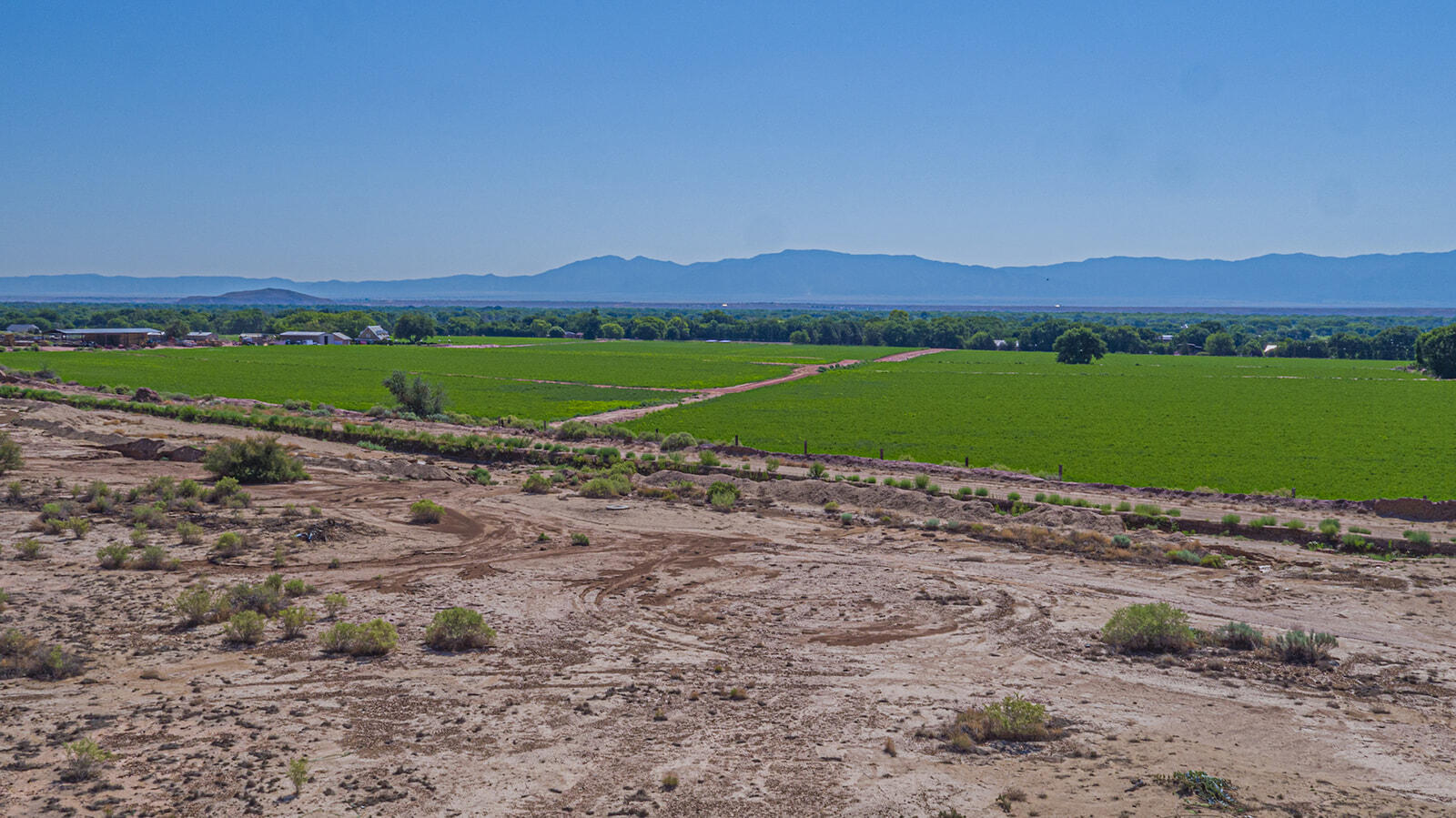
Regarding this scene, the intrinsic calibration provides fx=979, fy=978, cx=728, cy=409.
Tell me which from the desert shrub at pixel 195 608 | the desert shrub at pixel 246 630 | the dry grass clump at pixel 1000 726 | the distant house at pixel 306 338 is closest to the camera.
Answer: the dry grass clump at pixel 1000 726

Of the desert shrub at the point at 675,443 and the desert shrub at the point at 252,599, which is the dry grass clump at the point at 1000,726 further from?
the desert shrub at the point at 675,443

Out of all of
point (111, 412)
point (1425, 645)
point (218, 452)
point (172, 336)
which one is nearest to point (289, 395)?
point (111, 412)

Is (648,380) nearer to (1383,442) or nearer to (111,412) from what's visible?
(111,412)

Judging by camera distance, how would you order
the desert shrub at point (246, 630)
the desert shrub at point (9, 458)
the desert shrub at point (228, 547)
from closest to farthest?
the desert shrub at point (246, 630) < the desert shrub at point (228, 547) < the desert shrub at point (9, 458)

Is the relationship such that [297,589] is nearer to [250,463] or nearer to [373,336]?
[250,463]

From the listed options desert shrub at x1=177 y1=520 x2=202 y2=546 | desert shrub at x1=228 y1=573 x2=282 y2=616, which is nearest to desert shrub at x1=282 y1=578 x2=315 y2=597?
desert shrub at x1=228 y1=573 x2=282 y2=616

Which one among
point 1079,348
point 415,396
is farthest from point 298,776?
point 1079,348

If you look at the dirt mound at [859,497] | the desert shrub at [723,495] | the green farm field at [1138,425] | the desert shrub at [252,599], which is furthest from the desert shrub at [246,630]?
the green farm field at [1138,425]

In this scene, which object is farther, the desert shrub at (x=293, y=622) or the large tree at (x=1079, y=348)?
the large tree at (x=1079, y=348)
